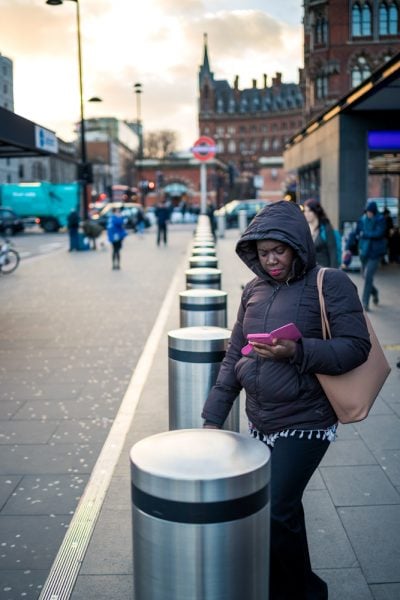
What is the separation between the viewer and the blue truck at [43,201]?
1859 inches

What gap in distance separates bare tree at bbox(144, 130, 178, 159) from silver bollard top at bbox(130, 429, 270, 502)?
5064 inches

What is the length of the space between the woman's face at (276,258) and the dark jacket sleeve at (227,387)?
0.79 feet

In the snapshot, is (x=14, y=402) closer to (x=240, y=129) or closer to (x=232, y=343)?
A: (x=232, y=343)

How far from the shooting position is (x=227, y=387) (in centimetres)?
327

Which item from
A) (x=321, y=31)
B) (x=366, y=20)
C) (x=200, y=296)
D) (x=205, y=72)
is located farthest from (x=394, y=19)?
(x=205, y=72)

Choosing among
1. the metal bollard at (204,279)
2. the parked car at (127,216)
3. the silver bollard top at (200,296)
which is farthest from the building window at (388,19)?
the silver bollard top at (200,296)

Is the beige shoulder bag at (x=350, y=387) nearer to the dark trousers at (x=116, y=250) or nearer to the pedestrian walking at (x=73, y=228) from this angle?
the dark trousers at (x=116, y=250)

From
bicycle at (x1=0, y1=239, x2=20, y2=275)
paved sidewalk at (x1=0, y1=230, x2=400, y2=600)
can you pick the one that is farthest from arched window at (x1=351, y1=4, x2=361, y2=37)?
paved sidewalk at (x1=0, y1=230, x2=400, y2=600)

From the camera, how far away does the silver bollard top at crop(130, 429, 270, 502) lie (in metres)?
2.27

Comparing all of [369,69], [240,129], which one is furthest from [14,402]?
[240,129]

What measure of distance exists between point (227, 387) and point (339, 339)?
587 millimetres

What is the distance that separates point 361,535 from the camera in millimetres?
4086

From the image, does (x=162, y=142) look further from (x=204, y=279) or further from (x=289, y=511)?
(x=289, y=511)

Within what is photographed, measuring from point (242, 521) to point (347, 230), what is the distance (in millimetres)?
15910
